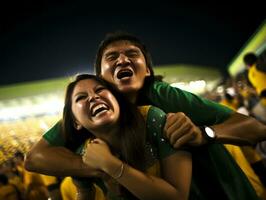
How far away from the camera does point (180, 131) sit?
1.33 m

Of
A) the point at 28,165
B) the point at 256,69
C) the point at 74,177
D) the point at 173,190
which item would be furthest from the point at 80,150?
the point at 256,69

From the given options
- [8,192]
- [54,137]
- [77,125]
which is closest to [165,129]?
[77,125]

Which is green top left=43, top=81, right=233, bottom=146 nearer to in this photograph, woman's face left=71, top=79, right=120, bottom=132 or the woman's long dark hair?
the woman's long dark hair

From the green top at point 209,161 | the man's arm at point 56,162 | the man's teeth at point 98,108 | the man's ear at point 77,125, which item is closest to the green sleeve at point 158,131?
the green top at point 209,161

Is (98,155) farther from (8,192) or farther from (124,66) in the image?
(8,192)

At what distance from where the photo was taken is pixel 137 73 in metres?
1.83

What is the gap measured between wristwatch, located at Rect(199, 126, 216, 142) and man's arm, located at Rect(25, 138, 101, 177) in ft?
2.02

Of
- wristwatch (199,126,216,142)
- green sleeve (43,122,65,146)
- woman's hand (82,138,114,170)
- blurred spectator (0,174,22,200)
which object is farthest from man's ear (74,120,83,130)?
blurred spectator (0,174,22,200)

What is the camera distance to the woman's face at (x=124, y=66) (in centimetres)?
179

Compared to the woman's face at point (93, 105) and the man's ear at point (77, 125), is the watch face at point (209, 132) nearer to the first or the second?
the woman's face at point (93, 105)

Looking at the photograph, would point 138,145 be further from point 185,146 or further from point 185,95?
point 185,95

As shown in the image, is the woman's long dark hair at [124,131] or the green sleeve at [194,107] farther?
the green sleeve at [194,107]

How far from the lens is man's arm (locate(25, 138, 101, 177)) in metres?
1.64

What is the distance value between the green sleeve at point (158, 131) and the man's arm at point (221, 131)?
0.22ft
